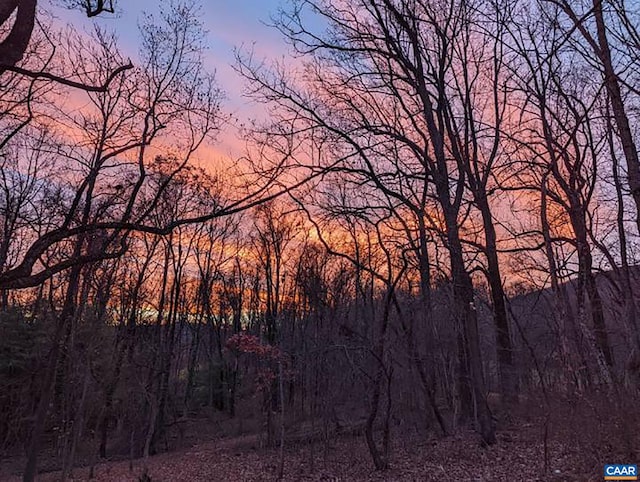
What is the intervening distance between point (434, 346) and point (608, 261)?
536cm

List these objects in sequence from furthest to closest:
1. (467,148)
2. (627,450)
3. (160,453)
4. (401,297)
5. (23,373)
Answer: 1. (160,453)
2. (23,373)
3. (401,297)
4. (467,148)
5. (627,450)

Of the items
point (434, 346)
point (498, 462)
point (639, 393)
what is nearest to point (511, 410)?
point (434, 346)

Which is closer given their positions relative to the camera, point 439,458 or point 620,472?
point 620,472

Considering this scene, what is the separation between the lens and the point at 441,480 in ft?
28.9

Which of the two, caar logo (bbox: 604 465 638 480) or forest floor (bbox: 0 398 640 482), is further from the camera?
forest floor (bbox: 0 398 640 482)

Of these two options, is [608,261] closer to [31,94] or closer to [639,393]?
[639,393]

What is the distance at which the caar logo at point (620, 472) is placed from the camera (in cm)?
566

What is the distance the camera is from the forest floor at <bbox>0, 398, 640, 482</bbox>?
6427 mm

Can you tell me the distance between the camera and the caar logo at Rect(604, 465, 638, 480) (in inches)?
223

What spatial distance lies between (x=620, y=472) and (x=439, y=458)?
524 cm

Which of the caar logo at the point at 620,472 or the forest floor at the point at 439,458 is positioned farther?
the forest floor at the point at 439,458

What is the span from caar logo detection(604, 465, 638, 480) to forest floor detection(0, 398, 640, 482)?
22cm

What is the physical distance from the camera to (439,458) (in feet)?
34.4

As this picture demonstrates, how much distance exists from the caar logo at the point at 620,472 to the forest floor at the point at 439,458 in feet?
0.72
